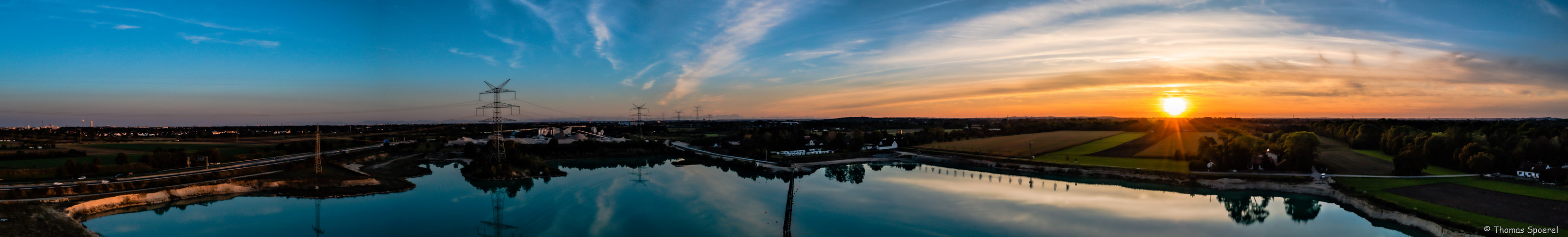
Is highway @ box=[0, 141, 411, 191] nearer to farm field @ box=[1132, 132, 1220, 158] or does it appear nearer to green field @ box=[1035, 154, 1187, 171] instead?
green field @ box=[1035, 154, 1187, 171]

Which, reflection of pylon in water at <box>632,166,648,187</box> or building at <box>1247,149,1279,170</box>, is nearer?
reflection of pylon in water at <box>632,166,648,187</box>

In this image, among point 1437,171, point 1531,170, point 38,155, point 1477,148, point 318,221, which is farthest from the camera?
point 38,155

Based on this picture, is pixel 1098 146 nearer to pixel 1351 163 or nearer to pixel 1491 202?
pixel 1351 163

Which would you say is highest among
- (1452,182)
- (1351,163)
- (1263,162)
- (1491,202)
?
(1263,162)

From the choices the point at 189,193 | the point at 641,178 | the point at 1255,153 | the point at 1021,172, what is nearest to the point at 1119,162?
→ the point at 1021,172

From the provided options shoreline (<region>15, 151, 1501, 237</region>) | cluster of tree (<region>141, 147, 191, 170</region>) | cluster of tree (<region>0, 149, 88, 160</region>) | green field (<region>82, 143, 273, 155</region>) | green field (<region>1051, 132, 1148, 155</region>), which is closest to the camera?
shoreline (<region>15, 151, 1501, 237</region>)

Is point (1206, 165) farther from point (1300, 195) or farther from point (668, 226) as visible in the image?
point (668, 226)

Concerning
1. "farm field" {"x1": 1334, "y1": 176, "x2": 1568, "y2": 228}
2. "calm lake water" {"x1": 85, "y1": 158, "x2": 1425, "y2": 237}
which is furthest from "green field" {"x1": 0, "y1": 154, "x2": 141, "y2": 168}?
"farm field" {"x1": 1334, "y1": 176, "x2": 1568, "y2": 228}
